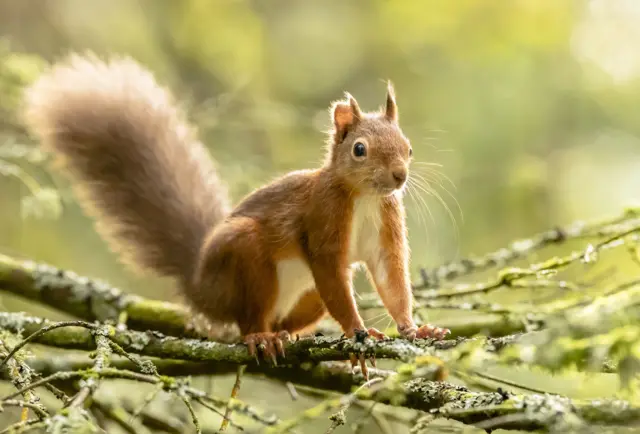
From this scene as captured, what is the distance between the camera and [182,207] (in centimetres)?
246

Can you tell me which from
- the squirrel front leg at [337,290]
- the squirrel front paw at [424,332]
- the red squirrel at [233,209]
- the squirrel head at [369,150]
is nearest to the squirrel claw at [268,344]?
the red squirrel at [233,209]

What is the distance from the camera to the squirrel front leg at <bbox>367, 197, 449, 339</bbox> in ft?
6.38

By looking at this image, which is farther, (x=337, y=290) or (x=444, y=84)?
(x=444, y=84)

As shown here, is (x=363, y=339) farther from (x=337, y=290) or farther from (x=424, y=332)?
(x=337, y=290)

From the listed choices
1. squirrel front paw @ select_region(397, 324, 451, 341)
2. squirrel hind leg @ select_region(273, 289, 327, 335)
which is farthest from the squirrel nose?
squirrel hind leg @ select_region(273, 289, 327, 335)

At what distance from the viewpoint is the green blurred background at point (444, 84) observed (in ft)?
12.9

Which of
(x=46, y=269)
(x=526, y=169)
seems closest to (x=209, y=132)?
(x=526, y=169)

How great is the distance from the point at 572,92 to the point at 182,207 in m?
2.83

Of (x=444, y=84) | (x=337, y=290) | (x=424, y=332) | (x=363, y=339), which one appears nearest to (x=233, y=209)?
(x=337, y=290)

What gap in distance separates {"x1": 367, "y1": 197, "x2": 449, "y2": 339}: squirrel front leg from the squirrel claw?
0.99 ft

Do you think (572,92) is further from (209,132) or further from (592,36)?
(209,132)

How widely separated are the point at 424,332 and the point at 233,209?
759 millimetres

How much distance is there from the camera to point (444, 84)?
443cm

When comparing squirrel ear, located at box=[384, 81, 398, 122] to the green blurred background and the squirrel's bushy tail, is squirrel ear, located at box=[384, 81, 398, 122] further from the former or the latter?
the green blurred background
